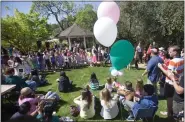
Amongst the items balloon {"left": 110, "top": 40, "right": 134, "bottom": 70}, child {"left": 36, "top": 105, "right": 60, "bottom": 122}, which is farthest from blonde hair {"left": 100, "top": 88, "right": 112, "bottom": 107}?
child {"left": 36, "top": 105, "right": 60, "bottom": 122}

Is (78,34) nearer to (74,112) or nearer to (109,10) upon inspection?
(109,10)

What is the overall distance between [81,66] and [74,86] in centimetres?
507

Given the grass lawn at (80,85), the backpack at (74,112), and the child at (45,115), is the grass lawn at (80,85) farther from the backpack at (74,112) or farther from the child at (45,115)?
the child at (45,115)

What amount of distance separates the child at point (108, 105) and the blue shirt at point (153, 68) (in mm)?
1306

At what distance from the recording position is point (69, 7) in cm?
4125

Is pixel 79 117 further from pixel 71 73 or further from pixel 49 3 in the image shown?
pixel 49 3

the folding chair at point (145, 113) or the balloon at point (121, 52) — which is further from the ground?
the balloon at point (121, 52)

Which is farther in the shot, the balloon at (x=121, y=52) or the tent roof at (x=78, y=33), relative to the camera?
the tent roof at (x=78, y=33)

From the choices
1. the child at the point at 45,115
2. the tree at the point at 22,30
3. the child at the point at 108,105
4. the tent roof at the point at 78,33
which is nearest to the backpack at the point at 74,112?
the child at the point at 108,105

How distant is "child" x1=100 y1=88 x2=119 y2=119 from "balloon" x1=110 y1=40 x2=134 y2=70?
901 millimetres

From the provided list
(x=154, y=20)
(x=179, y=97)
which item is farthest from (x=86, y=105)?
(x=154, y=20)

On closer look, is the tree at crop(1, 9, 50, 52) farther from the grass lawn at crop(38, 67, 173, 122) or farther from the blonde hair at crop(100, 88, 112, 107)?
the blonde hair at crop(100, 88, 112, 107)

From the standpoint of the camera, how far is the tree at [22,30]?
1816cm

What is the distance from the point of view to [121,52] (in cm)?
615
